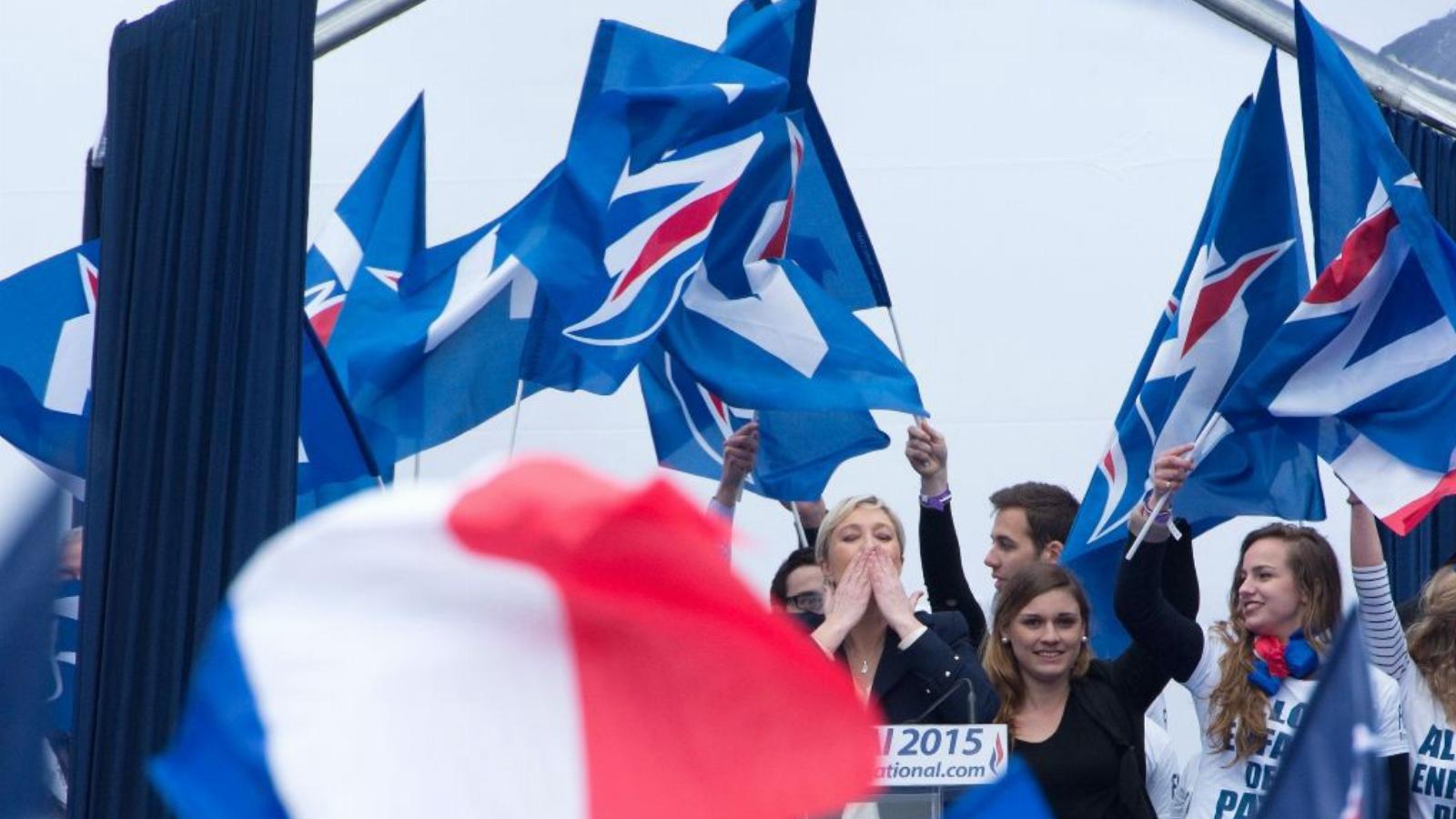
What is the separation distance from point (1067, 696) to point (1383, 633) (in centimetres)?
69

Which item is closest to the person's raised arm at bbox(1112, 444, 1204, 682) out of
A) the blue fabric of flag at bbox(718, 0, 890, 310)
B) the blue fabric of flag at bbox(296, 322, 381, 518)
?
the blue fabric of flag at bbox(718, 0, 890, 310)

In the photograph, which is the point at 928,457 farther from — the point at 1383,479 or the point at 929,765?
the point at 929,765

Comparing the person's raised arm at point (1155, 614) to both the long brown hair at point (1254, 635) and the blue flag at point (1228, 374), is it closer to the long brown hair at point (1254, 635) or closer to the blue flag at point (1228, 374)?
the long brown hair at point (1254, 635)

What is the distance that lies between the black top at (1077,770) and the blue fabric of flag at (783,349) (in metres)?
1.55

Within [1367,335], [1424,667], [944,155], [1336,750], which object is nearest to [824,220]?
[944,155]

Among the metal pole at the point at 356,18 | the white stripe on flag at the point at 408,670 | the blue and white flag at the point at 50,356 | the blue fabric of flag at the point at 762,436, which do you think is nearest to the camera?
the white stripe on flag at the point at 408,670

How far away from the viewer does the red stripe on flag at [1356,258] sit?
545 cm

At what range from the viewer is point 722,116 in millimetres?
5809

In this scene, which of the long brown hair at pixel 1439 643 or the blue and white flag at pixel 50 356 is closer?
the long brown hair at pixel 1439 643

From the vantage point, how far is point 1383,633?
480 centimetres

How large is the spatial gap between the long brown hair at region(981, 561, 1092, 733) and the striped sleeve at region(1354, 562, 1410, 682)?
604 mm

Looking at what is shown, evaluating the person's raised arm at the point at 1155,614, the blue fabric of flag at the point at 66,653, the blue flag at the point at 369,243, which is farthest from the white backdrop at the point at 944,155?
the person's raised arm at the point at 1155,614

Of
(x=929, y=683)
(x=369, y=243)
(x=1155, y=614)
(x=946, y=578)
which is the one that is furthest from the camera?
(x=369, y=243)

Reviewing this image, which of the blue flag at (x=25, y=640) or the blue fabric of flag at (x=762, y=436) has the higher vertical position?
the blue fabric of flag at (x=762, y=436)
